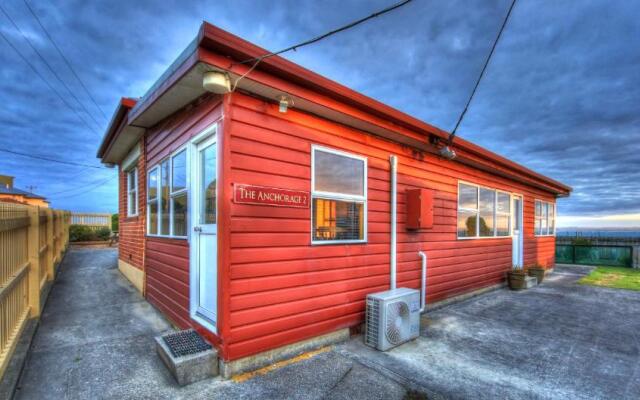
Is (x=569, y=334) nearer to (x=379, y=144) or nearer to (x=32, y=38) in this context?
(x=379, y=144)

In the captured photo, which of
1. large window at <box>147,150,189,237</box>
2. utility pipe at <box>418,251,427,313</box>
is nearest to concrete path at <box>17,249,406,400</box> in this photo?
large window at <box>147,150,189,237</box>

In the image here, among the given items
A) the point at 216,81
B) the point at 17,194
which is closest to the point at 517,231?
the point at 216,81

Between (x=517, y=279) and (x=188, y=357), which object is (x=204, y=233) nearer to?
(x=188, y=357)

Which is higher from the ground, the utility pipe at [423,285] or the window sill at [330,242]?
the window sill at [330,242]

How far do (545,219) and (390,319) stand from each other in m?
9.65

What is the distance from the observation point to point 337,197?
12.7ft

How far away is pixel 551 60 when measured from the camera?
605 cm

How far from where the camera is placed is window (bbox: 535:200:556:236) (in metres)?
9.66

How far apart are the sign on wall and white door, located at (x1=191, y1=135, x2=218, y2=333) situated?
0.39m

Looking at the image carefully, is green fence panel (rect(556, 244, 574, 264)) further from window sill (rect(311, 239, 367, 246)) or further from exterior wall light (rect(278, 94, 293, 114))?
exterior wall light (rect(278, 94, 293, 114))

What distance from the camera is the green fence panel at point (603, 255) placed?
468 inches

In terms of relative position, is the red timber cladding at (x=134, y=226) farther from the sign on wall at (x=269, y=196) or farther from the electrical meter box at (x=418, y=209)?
the electrical meter box at (x=418, y=209)

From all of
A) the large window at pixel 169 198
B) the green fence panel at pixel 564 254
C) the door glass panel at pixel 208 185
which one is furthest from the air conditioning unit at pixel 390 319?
the green fence panel at pixel 564 254

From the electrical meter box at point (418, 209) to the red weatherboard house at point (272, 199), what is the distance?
0.02 metres
